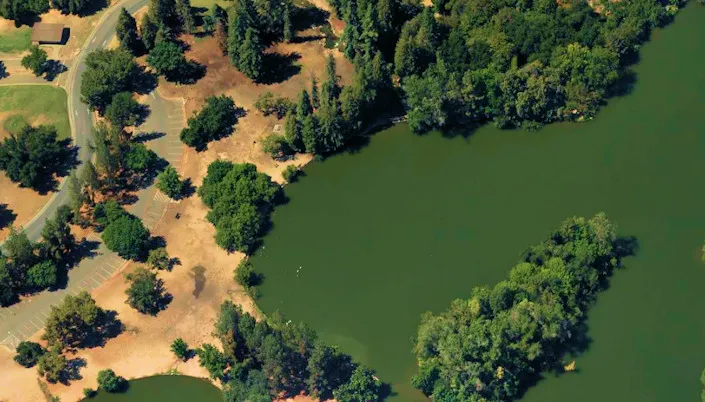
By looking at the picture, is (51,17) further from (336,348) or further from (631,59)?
(631,59)

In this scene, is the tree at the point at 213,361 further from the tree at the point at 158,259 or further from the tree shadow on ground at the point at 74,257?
the tree shadow on ground at the point at 74,257

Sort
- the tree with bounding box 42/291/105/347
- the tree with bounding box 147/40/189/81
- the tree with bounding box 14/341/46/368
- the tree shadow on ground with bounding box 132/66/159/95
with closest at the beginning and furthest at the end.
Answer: the tree with bounding box 14/341/46/368, the tree with bounding box 42/291/105/347, the tree with bounding box 147/40/189/81, the tree shadow on ground with bounding box 132/66/159/95

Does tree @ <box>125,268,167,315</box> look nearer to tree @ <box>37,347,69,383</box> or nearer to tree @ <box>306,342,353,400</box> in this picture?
tree @ <box>37,347,69,383</box>

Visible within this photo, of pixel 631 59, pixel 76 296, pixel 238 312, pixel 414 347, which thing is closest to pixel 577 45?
pixel 631 59

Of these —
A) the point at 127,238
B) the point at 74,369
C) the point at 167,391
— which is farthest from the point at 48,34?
the point at 167,391

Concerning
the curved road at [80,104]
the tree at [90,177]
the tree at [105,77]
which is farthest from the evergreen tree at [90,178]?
the tree at [105,77]

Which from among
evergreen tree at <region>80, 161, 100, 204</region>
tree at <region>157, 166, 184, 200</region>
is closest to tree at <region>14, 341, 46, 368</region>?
evergreen tree at <region>80, 161, 100, 204</region>

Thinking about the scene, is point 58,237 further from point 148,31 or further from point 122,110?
point 148,31
